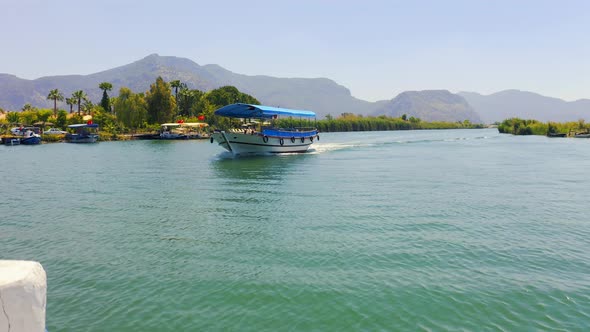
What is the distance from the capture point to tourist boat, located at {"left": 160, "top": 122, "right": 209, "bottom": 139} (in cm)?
10444

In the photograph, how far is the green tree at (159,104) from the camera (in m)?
120

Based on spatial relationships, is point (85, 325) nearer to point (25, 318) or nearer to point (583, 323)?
point (25, 318)

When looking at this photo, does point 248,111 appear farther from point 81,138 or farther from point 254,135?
point 81,138

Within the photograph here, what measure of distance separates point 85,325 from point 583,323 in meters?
10.8

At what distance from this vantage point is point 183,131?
112 meters

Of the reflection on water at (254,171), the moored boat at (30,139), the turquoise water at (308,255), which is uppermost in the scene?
the moored boat at (30,139)

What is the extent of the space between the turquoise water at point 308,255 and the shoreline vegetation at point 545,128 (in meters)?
90.1

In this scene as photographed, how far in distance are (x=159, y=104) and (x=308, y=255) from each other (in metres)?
117

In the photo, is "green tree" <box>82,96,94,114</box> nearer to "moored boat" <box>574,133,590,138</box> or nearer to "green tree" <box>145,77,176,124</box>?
"green tree" <box>145,77,176,124</box>

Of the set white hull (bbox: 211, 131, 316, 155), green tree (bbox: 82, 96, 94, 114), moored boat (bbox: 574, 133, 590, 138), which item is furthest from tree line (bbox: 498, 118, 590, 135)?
green tree (bbox: 82, 96, 94, 114)

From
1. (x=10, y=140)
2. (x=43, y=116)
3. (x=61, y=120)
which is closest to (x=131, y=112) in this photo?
(x=61, y=120)

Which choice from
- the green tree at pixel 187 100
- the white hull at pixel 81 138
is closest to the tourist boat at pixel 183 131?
the white hull at pixel 81 138

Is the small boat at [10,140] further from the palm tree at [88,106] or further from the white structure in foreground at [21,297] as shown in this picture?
the white structure in foreground at [21,297]

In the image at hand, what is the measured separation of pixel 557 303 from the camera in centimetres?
956
